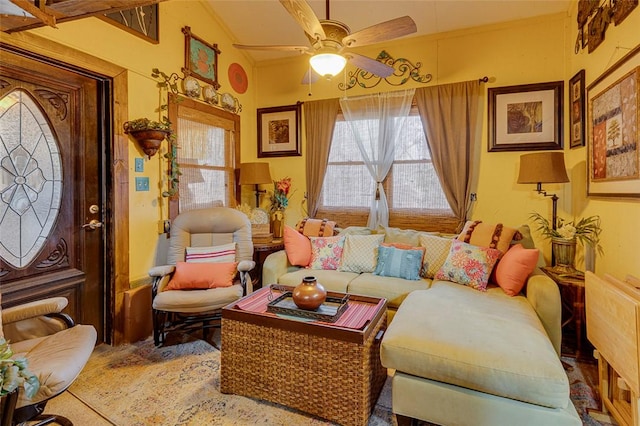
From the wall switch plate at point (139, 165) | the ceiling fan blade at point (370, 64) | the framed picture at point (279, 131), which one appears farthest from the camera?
the framed picture at point (279, 131)

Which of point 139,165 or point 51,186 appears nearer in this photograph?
point 51,186

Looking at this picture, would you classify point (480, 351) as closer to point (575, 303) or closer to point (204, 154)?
point (575, 303)

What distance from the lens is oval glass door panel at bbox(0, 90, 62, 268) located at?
2098 mm

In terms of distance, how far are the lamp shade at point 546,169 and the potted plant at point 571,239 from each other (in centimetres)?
39

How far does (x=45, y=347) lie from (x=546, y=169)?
361cm

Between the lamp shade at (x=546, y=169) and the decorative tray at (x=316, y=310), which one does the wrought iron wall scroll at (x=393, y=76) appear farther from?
the decorative tray at (x=316, y=310)

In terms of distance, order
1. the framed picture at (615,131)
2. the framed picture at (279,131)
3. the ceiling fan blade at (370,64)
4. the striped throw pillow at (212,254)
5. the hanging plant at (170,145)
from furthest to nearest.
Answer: the framed picture at (279,131), the hanging plant at (170,145), the striped throw pillow at (212,254), the ceiling fan blade at (370,64), the framed picture at (615,131)

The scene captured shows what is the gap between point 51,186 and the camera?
2338 mm

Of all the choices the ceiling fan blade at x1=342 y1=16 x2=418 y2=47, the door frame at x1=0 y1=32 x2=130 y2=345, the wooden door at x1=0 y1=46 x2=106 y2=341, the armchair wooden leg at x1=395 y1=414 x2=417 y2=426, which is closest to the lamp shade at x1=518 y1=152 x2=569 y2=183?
the ceiling fan blade at x1=342 y1=16 x2=418 y2=47

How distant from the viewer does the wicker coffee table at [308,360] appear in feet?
5.70

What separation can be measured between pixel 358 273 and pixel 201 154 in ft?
6.89

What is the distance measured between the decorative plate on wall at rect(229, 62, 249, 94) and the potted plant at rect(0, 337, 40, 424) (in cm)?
342

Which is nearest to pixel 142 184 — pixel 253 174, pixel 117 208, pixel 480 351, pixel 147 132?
pixel 117 208

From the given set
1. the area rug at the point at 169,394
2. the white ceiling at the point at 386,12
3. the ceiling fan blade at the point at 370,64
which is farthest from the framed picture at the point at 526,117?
the area rug at the point at 169,394
